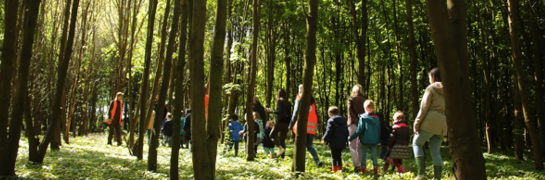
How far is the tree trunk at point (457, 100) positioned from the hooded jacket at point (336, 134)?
483 centimetres

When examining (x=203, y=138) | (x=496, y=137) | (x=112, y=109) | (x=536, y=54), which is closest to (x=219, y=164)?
(x=203, y=138)

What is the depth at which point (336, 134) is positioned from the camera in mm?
7996

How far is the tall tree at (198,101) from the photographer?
14.1 ft

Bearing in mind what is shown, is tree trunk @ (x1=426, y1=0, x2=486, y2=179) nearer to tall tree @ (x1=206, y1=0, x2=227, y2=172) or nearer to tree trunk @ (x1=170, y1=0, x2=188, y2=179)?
tall tree @ (x1=206, y1=0, x2=227, y2=172)

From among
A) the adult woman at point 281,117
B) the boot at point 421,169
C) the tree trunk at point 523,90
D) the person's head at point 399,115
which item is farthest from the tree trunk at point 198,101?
the tree trunk at point 523,90

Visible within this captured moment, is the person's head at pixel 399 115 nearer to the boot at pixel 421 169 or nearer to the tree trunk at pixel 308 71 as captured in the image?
the boot at pixel 421 169

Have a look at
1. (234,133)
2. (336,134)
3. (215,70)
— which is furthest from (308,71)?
(234,133)

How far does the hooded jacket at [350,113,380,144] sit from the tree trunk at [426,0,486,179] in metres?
4.68

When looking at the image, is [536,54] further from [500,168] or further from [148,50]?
[148,50]

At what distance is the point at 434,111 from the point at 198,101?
3.56 metres

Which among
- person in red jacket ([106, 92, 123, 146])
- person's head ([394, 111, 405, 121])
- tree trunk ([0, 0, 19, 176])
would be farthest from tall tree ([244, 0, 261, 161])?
person in red jacket ([106, 92, 123, 146])

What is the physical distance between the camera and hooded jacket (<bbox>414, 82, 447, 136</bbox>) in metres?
5.71

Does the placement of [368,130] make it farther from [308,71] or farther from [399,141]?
[308,71]

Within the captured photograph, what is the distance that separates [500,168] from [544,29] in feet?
22.4
